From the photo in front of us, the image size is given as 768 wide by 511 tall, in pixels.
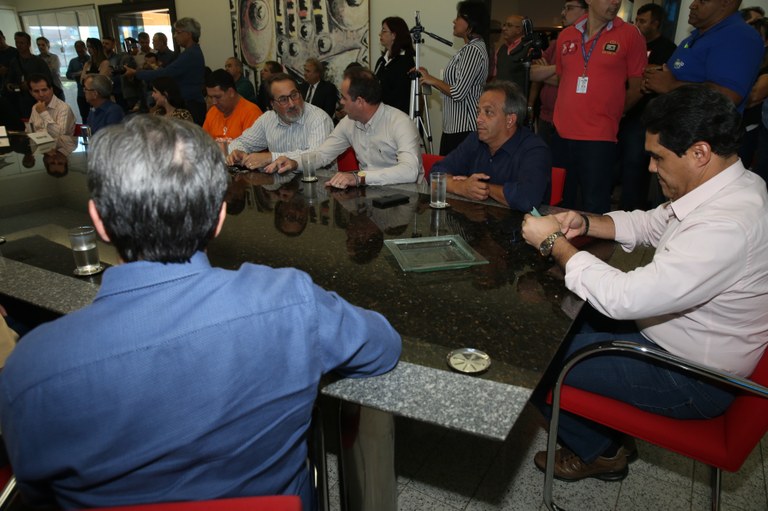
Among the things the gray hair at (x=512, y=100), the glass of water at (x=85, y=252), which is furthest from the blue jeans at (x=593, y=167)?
the glass of water at (x=85, y=252)

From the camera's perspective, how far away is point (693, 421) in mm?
1277

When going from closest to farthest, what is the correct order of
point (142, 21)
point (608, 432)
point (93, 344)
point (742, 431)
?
point (93, 344)
point (742, 431)
point (608, 432)
point (142, 21)

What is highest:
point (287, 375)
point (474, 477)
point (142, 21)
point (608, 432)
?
point (142, 21)

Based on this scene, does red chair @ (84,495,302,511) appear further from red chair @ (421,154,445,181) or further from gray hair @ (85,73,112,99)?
gray hair @ (85,73,112,99)

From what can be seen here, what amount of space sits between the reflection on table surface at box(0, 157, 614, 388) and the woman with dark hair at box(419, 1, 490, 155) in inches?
69.5

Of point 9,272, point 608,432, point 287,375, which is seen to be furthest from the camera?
point 608,432

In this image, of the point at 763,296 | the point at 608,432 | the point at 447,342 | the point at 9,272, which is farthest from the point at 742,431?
the point at 9,272

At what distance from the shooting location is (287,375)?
0.71 metres

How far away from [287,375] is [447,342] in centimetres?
38

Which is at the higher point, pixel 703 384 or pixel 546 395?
pixel 703 384

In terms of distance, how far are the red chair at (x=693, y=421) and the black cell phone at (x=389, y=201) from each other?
0.92 metres

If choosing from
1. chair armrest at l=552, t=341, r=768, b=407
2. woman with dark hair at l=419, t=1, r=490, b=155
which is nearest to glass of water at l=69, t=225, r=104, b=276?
chair armrest at l=552, t=341, r=768, b=407

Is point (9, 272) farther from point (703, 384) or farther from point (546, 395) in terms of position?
point (703, 384)

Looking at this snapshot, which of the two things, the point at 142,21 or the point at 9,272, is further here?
the point at 142,21
